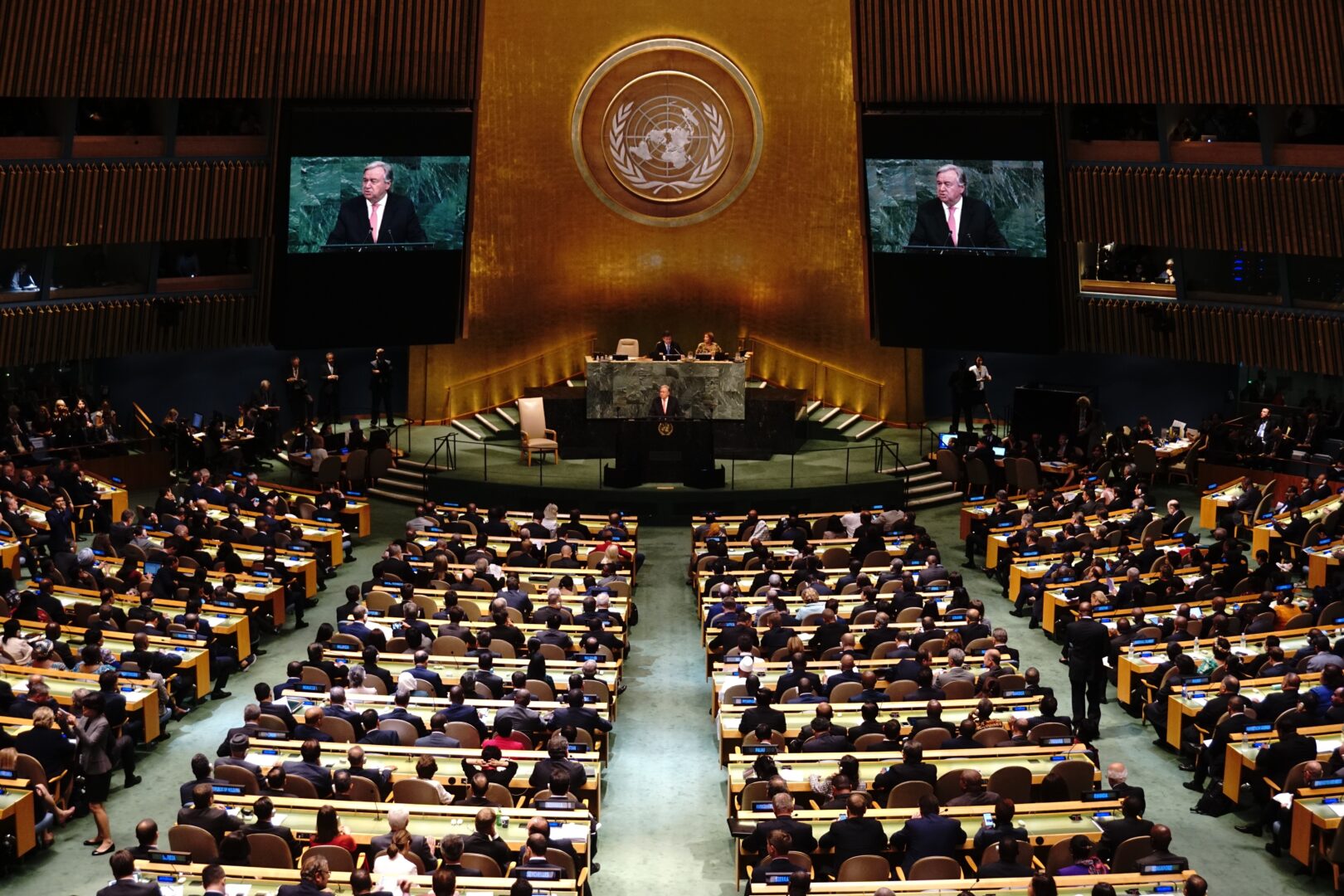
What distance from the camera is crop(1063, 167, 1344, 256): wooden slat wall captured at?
24.3m

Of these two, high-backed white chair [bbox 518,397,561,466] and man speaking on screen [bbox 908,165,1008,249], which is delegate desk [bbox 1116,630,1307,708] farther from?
high-backed white chair [bbox 518,397,561,466]

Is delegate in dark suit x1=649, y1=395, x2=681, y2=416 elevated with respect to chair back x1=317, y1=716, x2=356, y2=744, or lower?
elevated

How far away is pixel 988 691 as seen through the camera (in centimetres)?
1451

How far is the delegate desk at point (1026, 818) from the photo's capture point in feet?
38.4

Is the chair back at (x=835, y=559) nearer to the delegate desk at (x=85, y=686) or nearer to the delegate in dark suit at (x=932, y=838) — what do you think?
the delegate desk at (x=85, y=686)

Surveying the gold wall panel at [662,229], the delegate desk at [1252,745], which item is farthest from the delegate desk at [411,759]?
the gold wall panel at [662,229]

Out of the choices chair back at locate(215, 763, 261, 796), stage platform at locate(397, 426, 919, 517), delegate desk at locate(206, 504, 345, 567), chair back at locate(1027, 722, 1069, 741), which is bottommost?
chair back at locate(215, 763, 261, 796)

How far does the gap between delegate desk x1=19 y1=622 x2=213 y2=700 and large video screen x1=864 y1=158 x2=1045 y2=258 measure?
14.1 metres

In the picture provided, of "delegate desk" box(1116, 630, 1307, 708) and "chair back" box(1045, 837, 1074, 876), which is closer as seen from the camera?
"chair back" box(1045, 837, 1074, 876)

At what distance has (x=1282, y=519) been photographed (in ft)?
72.9

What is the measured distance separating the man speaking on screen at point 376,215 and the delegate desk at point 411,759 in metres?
13.9

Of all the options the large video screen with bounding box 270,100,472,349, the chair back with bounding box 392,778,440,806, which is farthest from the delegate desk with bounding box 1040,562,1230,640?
the large video screen with bounding box 270,100,472,349

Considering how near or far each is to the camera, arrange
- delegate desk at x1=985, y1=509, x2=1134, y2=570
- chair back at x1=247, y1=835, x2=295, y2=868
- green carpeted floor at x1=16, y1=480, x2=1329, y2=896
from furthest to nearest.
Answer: delegate desk at x1=985, y1=509, x2=1134, y2=570 < green carpeted floor at x1=16, y1=480, x2=1329, y2=896 < chair back at x1=247, y1=835, x2=295, y2=868

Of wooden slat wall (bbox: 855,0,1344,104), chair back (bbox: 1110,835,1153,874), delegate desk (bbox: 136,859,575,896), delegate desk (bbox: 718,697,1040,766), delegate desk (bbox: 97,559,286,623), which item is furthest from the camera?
wooden slat wall (bbox: 855,0,1344,104)
